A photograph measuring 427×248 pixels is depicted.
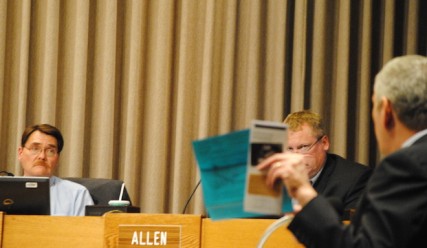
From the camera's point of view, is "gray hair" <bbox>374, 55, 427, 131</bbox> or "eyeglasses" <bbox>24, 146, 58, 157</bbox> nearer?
"gray hair" <bbox>374, 55, 427, 131</bbox>

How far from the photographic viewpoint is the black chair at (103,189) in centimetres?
479

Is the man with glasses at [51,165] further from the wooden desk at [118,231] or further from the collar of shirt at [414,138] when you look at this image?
the collar of shirt at [414,138]

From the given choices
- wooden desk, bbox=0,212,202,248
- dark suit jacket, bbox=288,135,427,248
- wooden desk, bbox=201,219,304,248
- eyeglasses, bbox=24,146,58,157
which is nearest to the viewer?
dark suit jacket, bbox=288,135,427,248

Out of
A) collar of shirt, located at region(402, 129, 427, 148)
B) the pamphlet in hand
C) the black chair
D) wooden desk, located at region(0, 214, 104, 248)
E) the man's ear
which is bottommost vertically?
wooden desk, located at region(0, 214, 104, 248)

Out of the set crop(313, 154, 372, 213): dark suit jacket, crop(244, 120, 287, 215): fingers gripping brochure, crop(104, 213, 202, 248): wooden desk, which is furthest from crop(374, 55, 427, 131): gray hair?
crop(313, 154, 372, 213): dark suit jacket

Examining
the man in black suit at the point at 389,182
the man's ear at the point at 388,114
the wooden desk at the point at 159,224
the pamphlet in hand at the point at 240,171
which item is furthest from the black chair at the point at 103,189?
the man's ear at the point at 388,114

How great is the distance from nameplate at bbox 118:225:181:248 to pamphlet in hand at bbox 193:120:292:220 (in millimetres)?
1337

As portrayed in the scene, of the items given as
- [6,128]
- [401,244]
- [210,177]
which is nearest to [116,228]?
[210,177]

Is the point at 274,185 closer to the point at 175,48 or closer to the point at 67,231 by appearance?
the point at 67,231

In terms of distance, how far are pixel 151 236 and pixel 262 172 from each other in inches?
57.2

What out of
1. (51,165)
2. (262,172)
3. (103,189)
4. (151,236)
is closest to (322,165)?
(103,189)

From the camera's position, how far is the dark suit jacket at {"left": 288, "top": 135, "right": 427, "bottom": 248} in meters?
1.88

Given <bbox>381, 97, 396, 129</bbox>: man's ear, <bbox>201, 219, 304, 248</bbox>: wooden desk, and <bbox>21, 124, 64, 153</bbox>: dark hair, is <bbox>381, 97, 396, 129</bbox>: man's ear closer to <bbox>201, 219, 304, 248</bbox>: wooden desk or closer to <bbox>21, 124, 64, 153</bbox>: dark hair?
<bbox>201, 219, 304, 248</bbox>: wooden desk

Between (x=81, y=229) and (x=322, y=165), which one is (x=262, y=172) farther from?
(x=322, y=165)
